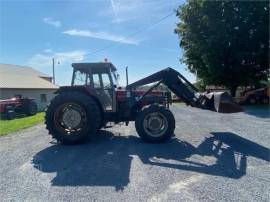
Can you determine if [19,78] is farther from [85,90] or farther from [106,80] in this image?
[85,90]

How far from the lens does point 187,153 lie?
24.2 ft

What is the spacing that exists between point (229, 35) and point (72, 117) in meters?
20.7

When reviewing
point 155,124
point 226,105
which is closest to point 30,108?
point 155,124

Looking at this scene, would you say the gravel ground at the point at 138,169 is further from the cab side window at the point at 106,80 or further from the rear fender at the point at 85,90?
the cab side window at the point at 106,80

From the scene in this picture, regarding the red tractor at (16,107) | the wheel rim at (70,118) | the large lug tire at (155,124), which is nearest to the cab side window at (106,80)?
the wheel rim at (70,118)

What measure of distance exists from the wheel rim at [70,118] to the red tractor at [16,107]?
499 inches

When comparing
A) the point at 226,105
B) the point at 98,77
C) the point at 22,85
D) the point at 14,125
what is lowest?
the point at 14,125

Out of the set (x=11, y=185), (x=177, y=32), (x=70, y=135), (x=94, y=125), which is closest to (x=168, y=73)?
(x=94, y=125)

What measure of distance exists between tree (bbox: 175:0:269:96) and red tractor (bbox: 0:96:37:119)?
50.8 ft

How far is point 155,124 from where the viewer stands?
8773 mm

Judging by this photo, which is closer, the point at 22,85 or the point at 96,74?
the point at 96,74

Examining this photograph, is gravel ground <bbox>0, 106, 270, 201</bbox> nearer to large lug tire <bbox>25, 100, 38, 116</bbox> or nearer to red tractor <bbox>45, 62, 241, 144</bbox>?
red tractor <bbox>45, 62, 241, 144</bbox>

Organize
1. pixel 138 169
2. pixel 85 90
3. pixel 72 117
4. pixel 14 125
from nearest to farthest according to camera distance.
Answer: pixel 138 169 → pixel 72 117 → pixel 85 90 → pixel 14 125

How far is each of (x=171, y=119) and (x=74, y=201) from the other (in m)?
4.66
